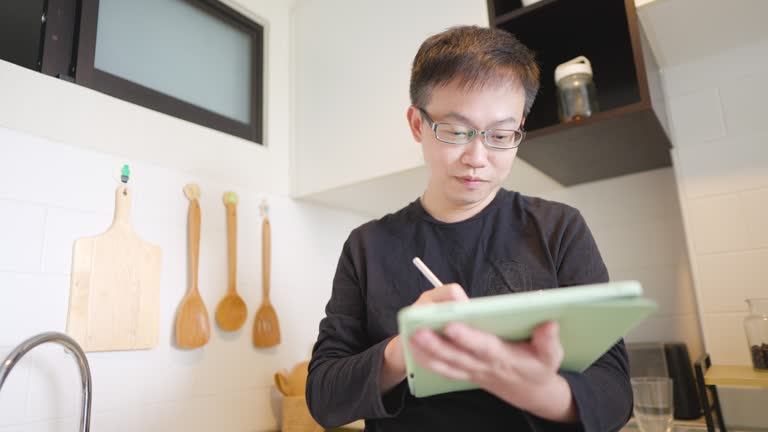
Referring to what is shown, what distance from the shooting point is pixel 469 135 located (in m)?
0.71

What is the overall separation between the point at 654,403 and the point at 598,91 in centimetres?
84

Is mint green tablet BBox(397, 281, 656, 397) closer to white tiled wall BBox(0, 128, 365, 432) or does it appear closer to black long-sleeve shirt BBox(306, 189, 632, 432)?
black long-sleeve shirt BBox(306, 189, 632, 432)

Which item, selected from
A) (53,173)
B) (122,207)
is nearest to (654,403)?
(122,207)

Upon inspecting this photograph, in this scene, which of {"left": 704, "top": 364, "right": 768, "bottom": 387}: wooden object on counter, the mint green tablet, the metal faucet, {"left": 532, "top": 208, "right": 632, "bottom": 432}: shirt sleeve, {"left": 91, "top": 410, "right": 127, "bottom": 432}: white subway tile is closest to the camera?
the mint green tablet

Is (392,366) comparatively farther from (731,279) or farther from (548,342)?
(731,279)

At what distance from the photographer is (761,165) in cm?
121

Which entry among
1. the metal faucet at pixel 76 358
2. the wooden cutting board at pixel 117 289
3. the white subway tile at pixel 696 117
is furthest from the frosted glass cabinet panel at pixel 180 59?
the white subway tile at pixel 696 117

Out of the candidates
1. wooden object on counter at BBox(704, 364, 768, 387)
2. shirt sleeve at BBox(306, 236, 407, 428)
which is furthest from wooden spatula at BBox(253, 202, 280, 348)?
wooden object on counter at BBox(704, 364, 768, 387)

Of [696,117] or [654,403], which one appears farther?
[696,117]

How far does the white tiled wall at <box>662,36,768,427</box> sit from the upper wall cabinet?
0.10 meters

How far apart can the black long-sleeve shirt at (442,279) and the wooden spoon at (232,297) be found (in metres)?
0.71

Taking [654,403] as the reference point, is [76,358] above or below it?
above

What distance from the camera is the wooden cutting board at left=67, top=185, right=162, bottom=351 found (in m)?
1.12

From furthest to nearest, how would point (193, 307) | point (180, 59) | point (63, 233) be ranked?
1. point (180, 59)
2. point (193, 307)
3. point (63, 233)
